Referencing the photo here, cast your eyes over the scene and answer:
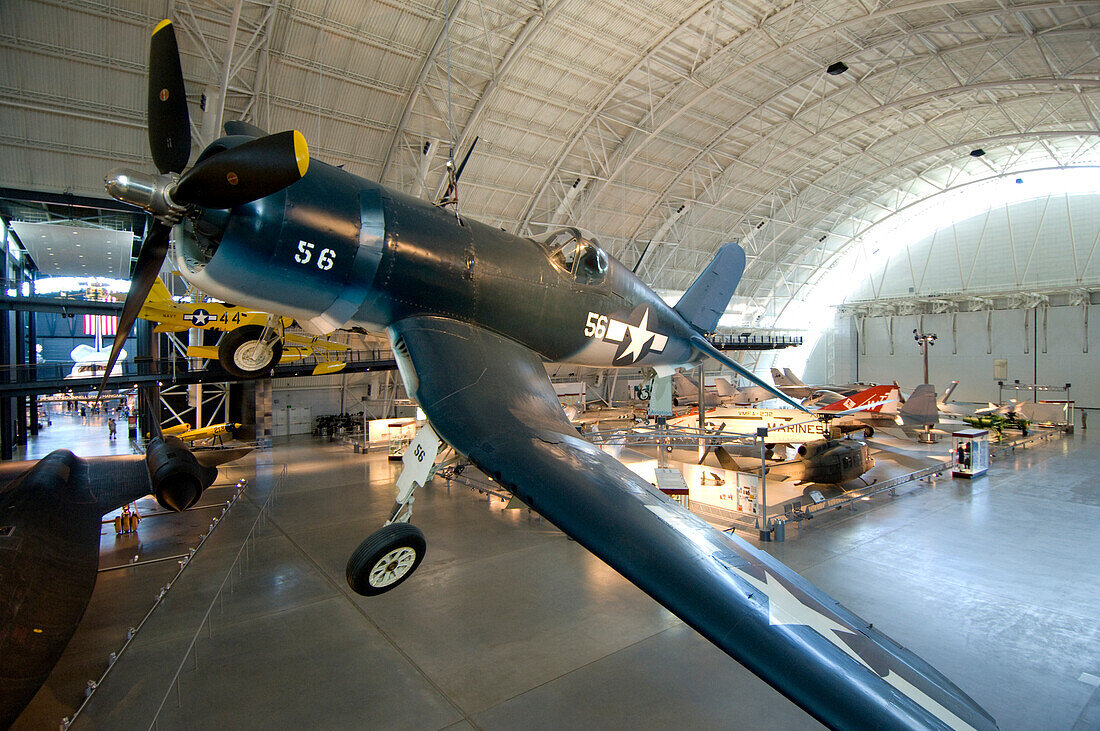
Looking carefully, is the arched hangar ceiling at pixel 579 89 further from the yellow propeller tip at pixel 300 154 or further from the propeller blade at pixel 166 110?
the yellow propeller tip at pixel 300 154

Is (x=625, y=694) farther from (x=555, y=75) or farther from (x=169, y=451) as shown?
(x=555, y=75)

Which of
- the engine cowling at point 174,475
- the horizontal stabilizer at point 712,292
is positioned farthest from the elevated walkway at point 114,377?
the horizontal stabilizer at point 712,292

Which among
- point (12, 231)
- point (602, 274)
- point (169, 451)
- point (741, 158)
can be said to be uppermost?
point (741, 158)

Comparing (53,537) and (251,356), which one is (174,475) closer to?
(251,356)

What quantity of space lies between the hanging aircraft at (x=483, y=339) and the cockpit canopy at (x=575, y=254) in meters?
0.02

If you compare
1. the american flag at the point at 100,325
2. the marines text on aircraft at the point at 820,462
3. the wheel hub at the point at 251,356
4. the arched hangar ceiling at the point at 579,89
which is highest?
the arched hangar ceiling at the point at 579,89

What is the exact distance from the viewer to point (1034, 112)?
25766 mm

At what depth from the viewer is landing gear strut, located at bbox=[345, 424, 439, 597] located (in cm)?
437

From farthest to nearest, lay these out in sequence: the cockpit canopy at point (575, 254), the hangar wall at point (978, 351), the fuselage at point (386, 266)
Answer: the hangar wall at point (978, 351), the cockpit canopy at point (575, 254), the fuselage at point (386, 266)

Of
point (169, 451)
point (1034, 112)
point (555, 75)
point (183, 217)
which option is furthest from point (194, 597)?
point (1034, 112)

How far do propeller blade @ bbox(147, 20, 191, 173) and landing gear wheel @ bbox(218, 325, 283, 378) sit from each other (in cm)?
783

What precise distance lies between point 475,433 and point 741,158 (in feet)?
91.2

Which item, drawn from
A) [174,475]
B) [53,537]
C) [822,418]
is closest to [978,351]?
[822,418]

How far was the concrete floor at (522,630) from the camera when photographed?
16.4 feet
